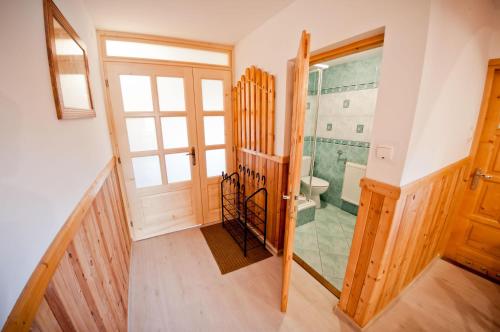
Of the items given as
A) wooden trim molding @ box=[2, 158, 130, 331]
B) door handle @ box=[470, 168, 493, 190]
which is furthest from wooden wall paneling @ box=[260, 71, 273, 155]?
door handle @ box=[470, 168, 493, 190]

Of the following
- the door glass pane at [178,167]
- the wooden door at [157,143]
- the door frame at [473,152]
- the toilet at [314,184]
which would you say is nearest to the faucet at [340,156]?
the toilet at [314,184]

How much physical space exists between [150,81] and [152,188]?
4.17ft

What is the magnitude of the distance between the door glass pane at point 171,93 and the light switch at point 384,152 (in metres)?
2.11

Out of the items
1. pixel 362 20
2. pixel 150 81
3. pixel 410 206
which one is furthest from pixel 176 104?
pixel 410 206

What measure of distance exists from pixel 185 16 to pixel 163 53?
62cm

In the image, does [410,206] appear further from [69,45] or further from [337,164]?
[69,45]

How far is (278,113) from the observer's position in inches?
76.5

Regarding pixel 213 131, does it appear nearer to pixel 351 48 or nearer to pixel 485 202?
pixel 351 48

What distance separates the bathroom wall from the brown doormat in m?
1.76

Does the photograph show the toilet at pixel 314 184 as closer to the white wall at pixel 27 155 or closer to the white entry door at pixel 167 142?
the white entry door at pixel 167 142

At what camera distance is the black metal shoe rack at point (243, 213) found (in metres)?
2.35

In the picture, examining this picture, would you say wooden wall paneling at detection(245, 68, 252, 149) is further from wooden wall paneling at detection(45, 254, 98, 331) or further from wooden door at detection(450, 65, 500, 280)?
wooden door at detection(450, 65, 500, 280)

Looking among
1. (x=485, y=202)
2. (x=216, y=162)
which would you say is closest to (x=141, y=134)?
(x=216, y=162)

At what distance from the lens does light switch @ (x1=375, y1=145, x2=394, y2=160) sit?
112cm
